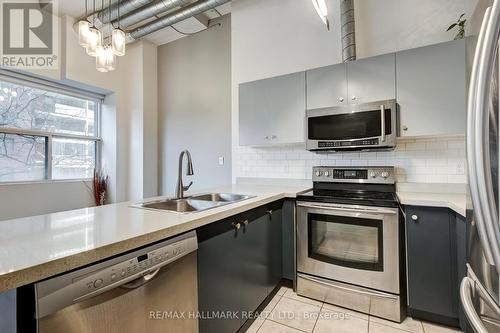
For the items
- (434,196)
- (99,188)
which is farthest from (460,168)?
(99,188)

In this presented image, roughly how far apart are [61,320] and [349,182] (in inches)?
87.6

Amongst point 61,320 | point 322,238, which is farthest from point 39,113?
point 322,238

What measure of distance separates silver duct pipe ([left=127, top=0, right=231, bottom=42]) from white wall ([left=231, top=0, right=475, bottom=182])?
1.43 feet

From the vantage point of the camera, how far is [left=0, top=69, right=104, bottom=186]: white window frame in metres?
2.87

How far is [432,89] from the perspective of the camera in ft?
5.90

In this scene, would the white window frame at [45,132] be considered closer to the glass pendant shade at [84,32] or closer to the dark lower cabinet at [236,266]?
the glass pendant shade at [84,32]

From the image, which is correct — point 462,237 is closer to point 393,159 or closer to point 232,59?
point 393,159

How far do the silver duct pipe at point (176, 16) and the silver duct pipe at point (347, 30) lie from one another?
4.14 ft

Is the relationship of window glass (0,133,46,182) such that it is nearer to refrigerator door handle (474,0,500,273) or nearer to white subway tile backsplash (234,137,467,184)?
white subway tile backsplash (234,137,467,184)

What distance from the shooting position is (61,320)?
672mm

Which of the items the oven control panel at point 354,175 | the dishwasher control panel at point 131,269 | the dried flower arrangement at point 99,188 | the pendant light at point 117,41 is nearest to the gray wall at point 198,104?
the dried flower arrangement at point 99,188

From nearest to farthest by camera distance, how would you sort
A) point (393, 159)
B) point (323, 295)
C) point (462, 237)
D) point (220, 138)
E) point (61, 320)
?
point (61, 320) < point (462, 237) < point (323, 295) < point (393, 159) < point (220, 138)

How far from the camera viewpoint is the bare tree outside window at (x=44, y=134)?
2.87m

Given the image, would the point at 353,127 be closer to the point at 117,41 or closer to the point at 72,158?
the point at 117,41
